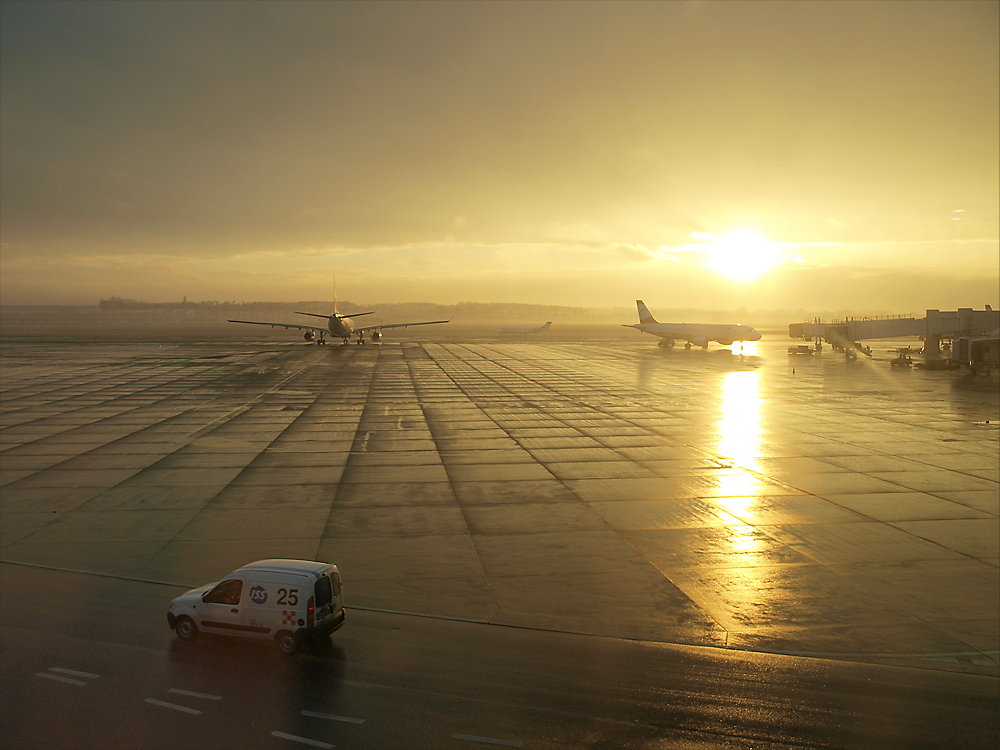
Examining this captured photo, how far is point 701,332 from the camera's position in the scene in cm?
10975

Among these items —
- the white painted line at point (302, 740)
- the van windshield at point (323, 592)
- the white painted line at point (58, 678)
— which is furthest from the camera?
the van windshield at point (323, 592)

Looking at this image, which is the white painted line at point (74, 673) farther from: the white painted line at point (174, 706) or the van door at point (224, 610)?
the van door at point (224, 610)

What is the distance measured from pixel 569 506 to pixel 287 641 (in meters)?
12.1

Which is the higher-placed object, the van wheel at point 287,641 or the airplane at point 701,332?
the airplane at point 701,332

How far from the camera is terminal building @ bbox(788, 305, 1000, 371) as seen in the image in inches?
2650

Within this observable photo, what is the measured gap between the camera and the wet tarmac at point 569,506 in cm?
1480

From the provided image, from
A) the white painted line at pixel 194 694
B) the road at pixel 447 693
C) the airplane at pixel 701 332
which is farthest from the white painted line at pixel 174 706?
the airplane at pixel 701 332

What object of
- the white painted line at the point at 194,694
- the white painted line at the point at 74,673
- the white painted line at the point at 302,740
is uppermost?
the white painted line at the point at 74,673

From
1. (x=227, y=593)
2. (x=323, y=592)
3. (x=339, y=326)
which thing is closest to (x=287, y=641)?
(x=323, y=592)

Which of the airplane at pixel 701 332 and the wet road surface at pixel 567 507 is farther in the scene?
the airplane at pixel 701 332

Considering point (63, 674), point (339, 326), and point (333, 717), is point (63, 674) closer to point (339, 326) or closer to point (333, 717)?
point (333, 717)

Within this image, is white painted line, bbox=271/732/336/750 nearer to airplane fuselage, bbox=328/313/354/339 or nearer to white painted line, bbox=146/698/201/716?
white painted line, bbox=146/698/201/716

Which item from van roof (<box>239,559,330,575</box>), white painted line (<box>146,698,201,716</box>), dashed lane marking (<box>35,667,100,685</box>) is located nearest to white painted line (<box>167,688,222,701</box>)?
white painted line (<box>146,698,201,716</box>)

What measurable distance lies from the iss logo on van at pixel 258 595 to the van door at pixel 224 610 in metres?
0.28
